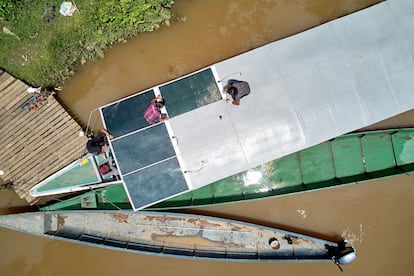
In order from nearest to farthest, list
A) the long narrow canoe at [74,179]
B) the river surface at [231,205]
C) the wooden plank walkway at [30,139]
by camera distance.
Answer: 1. the long narrow canoe at [74,179]
2. the wooden plank walkway at [30,139]
3. the river surface at [231,205]

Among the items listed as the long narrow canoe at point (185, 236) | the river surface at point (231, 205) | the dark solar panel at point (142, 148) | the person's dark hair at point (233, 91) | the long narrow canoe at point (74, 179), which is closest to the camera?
the person's dark hair at point (233, 91)

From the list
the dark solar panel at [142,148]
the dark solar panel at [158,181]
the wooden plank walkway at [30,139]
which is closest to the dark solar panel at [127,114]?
the dark solar panel at [142,148]

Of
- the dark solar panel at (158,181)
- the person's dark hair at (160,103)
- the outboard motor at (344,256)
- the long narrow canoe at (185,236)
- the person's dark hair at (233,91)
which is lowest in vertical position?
the outboard motor at (344,256)

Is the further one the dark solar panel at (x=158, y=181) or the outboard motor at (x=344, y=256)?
the outboard motor at (x=344, y=256)

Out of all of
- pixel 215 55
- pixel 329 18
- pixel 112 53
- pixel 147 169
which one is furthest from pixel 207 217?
pixel 329 18

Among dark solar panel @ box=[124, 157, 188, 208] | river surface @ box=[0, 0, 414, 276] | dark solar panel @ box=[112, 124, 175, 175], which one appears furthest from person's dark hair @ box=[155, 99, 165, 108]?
river surface @ box=[0, 0, 414, 276]

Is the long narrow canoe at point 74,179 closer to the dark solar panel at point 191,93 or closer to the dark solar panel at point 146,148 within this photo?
the dark solar panel at point 146,148

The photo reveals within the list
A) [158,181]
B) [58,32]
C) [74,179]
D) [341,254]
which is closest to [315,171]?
[341,254]
